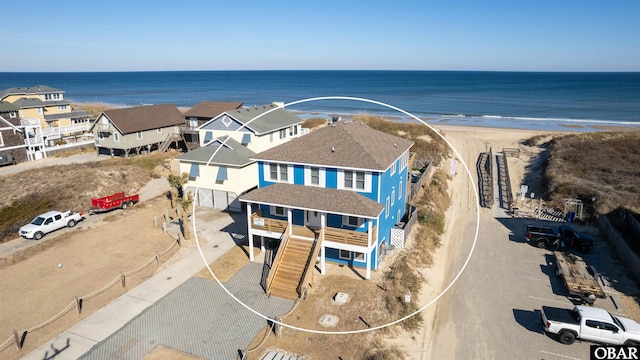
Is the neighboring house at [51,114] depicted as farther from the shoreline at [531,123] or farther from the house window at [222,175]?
the shoreline at [531,123]

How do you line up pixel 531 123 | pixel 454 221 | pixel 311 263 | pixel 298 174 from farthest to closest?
pixel 531 123
pixel 454 221
pixel 298 174
pixel 311 263

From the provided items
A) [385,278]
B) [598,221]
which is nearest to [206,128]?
[385,278]

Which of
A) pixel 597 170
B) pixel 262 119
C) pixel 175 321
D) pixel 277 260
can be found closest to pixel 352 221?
pixel 277 260

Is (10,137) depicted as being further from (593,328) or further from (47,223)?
(593,328)

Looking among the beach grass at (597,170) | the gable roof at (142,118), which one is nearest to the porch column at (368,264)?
the beach grass at (597,170)

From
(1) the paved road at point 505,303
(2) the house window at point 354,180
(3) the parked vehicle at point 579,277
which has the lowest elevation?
(1) the paved road at point 505,303

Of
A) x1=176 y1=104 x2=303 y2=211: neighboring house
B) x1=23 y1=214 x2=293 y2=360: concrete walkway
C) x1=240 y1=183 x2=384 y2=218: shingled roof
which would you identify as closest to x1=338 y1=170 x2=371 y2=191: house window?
x1=240 y1=183 x2=384 y2=218: shingled roof
